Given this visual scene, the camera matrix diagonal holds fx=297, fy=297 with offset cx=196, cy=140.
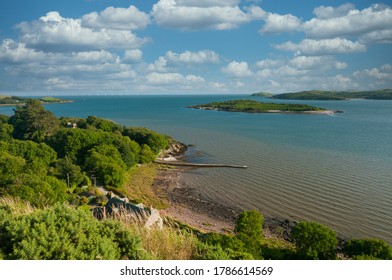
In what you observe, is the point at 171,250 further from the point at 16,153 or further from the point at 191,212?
the point at 16,153

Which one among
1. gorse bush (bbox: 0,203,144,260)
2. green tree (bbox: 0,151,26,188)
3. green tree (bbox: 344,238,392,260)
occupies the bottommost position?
green tree (bbox: 344,238,392,260)

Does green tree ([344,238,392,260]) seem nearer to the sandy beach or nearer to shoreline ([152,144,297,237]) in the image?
shoreline ([152,144,297,237])

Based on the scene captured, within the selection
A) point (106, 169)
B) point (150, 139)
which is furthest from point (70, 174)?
point (150, 139)

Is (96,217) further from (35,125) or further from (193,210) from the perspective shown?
(35,125)

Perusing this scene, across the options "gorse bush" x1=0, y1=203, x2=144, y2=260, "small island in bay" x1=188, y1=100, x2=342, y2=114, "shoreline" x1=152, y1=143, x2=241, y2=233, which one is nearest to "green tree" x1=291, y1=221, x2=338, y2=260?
"shoreline" x1=152, y1=143, x2=241, y2=233

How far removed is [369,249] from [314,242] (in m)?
2.77

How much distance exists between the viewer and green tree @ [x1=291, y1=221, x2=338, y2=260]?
15.3 meters

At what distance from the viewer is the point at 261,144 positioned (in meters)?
50.5

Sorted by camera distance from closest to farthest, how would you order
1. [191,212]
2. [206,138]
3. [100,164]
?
[191,212] → [100,164] → [206,138]


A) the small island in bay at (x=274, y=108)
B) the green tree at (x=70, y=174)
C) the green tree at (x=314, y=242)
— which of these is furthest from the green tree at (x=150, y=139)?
the small island in bay at (x=274, y=108)

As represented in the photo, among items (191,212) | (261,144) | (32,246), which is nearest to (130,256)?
(32,246)

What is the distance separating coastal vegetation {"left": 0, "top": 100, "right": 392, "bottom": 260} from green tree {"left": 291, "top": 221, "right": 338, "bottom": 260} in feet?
0.16

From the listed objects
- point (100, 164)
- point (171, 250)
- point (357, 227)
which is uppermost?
point (171, 250)

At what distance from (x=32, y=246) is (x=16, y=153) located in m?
29.9
